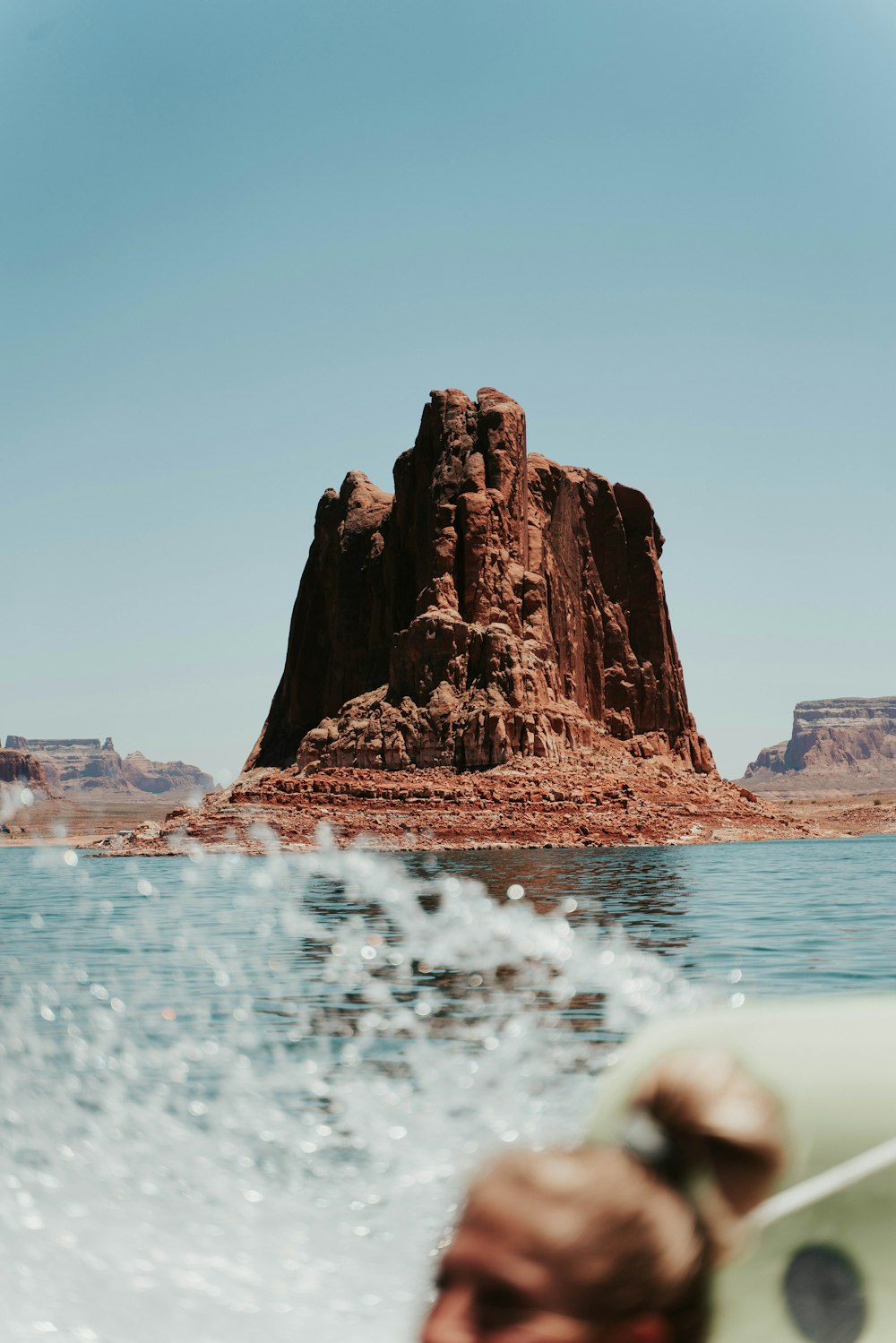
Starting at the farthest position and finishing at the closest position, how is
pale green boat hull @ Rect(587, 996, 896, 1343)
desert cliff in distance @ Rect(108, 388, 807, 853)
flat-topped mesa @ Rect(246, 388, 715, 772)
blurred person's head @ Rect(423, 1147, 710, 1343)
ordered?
1. flat-topped mesa @ Rect(246, 388, 715, 772)
2. desert cliff in distance @ Rect(108, 388, 807, 853)
3. pale green boat hull @ Rect(587, 996, 896, 1343)
4. blurred person's head @ Rect(423, 1147, 710, 1343)

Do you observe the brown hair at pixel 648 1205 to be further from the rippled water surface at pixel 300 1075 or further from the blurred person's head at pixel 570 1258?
the rippled water surface at pixel 300 1075

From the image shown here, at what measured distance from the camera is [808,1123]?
8.61 feet

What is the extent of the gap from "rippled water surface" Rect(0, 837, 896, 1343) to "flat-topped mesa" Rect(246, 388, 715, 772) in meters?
56.2

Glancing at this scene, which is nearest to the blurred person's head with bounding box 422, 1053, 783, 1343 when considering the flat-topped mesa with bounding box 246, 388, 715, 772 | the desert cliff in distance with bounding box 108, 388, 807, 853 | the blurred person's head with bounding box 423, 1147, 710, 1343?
the blurred person's head with bounding box 423, 1147, 710, 1343

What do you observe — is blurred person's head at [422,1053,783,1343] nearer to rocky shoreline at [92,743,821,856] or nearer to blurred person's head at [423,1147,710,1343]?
blurred person's head at [423,1147,710,1343]

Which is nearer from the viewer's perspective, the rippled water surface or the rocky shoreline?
the rippled water surface

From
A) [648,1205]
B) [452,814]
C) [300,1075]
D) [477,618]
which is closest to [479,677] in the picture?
[477,618]

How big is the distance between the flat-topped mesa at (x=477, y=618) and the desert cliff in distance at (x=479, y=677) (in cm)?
18

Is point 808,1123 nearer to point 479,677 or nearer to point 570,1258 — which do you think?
point 570,1258

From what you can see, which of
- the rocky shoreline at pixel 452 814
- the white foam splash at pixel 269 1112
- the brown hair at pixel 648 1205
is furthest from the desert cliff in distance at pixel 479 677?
the brown hair at pixel 648 1205

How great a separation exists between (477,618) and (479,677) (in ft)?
26.1

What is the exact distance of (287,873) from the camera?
45375mm

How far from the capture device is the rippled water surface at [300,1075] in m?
5.52

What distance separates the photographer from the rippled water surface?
5.52 meters
